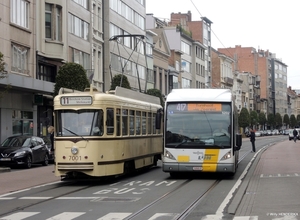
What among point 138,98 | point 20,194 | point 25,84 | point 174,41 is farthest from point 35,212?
point 174,41

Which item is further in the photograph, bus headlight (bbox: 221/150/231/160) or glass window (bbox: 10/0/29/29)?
glass window (bbox: 10/0/29/29)

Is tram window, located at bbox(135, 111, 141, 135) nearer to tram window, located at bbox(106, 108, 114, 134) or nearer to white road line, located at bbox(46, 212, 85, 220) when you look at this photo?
tram window, located at bbox(106, 108, 114, 134)

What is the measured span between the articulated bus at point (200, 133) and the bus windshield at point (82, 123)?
9.06 feet

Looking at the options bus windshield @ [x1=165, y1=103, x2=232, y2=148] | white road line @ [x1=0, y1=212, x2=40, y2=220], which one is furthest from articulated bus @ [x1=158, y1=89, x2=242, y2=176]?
white road line @ [x1=0, y1=212, x2=40, y2=220]

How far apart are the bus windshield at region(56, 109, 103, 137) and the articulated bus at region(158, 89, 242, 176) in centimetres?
276

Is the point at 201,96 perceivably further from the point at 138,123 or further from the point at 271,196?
the point at 271,196

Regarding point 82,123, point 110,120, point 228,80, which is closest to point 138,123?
point 110,120

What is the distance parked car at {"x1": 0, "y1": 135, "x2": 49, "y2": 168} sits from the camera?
27.0 metres

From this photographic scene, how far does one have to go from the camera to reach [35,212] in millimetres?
12453

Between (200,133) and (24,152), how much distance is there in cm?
1077

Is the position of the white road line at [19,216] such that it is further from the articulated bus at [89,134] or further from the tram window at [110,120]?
the tram window at [110,120]

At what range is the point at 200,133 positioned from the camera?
19.5 metres

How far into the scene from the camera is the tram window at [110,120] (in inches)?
715

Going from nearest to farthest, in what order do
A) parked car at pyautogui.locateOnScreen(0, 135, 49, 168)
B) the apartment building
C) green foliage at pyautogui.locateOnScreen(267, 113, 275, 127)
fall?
parked car at pyautogui.locateOnScreen(0, 135, 49, 168)
green foliage at pyautogui.locateOnScreen(267, 113, 275, 127)
the apartment building
